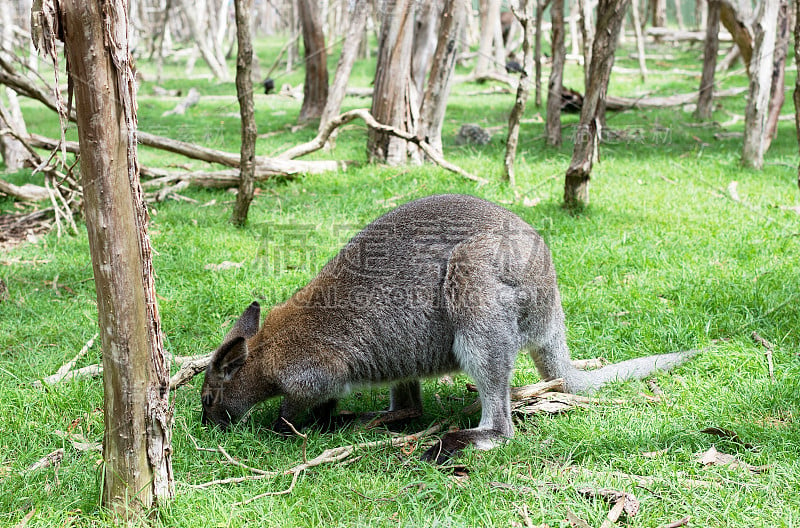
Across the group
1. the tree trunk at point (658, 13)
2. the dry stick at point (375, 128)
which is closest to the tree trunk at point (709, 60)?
the dry stick at point (375, 128)

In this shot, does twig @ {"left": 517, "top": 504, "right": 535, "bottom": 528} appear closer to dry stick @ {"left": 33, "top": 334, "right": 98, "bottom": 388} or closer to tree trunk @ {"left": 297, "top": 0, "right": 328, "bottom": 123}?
dry stick @ {"left": 33, "top": 334, "right": 98, "bottom": 388}

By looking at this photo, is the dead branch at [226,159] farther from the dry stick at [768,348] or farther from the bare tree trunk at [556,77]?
the dry stick at [768,348]

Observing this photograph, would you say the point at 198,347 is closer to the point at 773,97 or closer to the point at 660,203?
the point at 660,203

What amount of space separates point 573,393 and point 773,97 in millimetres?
6210

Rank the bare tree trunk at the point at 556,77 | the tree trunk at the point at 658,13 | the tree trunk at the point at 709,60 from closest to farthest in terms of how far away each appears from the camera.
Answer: the bare tree trunk at the point at 556,77 < the tree trunk at the point at 709,60 < the tree trunk at the point at 658,13

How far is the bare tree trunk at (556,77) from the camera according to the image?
339 inches

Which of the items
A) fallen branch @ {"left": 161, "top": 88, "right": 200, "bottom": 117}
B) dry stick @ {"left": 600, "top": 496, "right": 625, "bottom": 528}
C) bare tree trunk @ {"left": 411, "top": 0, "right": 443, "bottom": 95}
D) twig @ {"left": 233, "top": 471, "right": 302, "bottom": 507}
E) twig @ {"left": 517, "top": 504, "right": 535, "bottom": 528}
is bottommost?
twig @ {"left": 517, "top": 504, "right": 535, "bottom": 528}

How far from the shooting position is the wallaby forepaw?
126 inches

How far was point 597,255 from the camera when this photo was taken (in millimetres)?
5438

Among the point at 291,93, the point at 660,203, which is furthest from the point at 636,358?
the point at 291,93

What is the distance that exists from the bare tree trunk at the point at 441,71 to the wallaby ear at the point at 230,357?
4731mm

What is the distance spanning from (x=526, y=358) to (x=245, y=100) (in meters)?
3.16

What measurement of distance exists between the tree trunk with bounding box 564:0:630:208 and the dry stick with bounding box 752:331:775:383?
2.34 m

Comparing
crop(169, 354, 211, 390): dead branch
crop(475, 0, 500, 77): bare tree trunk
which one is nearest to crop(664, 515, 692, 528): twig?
crop(169, 354, 211, 390): dead branch
